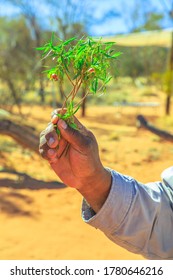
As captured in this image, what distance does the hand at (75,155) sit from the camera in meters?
1.43

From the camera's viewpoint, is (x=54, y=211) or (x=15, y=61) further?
(x=15, y=61)

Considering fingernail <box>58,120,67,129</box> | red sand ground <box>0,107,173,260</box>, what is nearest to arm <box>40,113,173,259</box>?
fingernail <box>58,120,67,129</box>

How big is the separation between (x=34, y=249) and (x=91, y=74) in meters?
2.54

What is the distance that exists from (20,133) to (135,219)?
15.3ft

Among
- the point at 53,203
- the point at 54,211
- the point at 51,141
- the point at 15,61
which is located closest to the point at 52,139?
the point at 51,141

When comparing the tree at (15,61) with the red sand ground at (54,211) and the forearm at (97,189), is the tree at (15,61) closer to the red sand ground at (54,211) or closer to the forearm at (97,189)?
the red sand ground at (54,211)

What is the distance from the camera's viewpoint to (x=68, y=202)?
197 inches

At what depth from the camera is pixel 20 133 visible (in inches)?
240

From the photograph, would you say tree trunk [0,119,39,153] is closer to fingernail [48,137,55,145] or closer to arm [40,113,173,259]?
arm [40,113,173,259]

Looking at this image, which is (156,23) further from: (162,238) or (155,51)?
(162,238)

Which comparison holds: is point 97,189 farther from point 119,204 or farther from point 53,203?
point 53,203

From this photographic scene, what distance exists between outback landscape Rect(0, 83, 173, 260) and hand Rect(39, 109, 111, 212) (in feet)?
6.85

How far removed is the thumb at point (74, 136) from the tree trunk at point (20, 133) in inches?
183

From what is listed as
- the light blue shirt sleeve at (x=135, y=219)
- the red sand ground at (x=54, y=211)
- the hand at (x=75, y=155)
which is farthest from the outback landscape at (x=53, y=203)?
the hand at (x=75, y=155)
